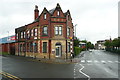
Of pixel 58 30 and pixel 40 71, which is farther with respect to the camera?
pixel 58 30

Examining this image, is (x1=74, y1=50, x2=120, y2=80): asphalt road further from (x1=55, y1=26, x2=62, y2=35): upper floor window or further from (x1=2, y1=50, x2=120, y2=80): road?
(x1=55, y1=26, x2=62, y2=35): upper floor window

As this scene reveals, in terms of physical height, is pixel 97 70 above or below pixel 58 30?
below

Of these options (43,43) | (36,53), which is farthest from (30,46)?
(43,43)

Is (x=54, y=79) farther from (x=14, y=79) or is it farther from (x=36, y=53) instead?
(x=36, y=53)

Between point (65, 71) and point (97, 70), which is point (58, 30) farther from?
point (97, 70)

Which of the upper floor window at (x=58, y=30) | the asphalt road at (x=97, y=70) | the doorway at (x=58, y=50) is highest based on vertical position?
the upper floor window at (x=58, y=30)

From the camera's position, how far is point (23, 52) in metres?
32.7

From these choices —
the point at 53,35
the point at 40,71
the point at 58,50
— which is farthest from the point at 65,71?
the point at 53,35

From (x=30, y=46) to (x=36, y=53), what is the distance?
3.86 metres

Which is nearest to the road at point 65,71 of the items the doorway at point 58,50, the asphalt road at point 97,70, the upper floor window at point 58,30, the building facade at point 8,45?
the asphalt road at point 97,70

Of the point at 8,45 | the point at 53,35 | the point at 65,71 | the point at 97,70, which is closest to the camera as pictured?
the point at 65,71

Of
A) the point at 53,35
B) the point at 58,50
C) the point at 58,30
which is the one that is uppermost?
the point at 58,30

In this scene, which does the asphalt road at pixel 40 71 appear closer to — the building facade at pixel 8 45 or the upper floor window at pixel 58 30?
the upper floor window at pixel 58 30

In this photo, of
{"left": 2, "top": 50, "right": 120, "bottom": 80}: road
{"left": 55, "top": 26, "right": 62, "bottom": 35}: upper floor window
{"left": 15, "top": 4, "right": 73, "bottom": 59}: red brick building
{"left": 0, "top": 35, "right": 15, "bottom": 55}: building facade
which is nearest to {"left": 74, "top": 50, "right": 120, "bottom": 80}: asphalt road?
{"left": 2, "top": 50, "right": 120, "bottom": 80}: road
